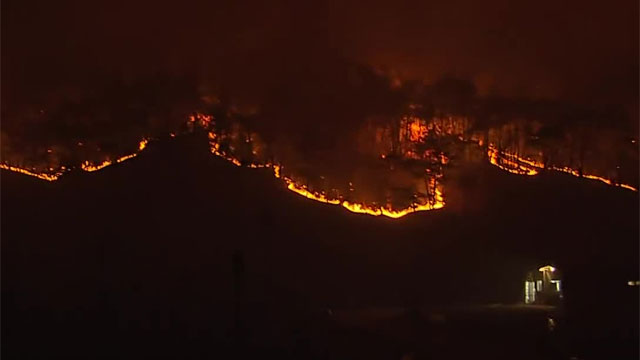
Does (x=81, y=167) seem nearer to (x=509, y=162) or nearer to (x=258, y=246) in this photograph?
(x=258, y=246)

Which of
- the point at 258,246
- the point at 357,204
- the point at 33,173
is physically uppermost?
the point at 33,173

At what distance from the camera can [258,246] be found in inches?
224

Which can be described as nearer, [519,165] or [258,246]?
[258,246]

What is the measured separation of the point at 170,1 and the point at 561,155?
2759 mm

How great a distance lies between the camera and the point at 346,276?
5691mm

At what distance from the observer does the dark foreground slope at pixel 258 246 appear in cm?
552

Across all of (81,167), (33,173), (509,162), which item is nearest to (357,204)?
(509,162)

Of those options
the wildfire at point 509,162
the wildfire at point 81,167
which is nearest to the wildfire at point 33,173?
the wildfire at point 81,167

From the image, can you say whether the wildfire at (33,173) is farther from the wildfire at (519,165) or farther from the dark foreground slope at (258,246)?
the wildfire at (519,165)

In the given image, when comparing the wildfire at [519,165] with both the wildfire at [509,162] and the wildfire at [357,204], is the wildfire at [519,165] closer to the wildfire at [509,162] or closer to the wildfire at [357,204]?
the wildfire at [509,162]

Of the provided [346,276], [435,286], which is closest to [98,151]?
[346,276]

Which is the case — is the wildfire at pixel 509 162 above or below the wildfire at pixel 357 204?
above

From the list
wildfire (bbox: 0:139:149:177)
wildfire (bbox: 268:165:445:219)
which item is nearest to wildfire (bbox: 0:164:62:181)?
wildfire (bbox: 0:139:149:177)

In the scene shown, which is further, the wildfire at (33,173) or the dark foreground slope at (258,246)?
the wildfire at (33,173)
